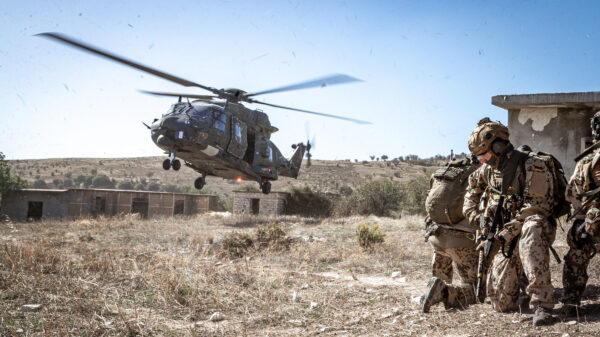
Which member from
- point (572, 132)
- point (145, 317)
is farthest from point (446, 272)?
point (572, 132)

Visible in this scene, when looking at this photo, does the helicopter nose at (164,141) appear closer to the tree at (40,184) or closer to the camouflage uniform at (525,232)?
the camouflage uniform at (525,232)

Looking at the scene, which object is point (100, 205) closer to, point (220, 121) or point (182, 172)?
point (220, 121)

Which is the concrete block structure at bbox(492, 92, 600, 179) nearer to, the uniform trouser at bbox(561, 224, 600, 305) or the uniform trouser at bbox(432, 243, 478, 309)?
the uniform trouser at bbox(432, 243, 478, 309)

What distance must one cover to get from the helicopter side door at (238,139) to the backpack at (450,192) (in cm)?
1104

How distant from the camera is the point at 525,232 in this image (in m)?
3.69

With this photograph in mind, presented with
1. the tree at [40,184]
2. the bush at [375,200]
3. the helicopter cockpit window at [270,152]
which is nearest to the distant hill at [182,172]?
the tree at [40,184]

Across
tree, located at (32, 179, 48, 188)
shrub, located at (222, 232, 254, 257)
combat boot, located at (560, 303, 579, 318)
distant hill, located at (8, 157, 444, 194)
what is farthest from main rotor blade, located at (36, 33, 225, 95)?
tree, located at (32, 179, 48, 188)

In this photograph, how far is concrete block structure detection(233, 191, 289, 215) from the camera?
Result: 2738 centimetres

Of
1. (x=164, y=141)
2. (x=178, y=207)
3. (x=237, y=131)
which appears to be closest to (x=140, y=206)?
(x=178, y=207)

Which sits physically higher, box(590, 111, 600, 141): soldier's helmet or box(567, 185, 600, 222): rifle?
box(590, 111, 600, 141): soldier's helmet

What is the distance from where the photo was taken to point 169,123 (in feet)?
44.0

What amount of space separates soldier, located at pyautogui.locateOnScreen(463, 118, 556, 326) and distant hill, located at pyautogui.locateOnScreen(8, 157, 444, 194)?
48.6 metres

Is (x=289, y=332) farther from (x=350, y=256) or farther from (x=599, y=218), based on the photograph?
(x=350, y=256)

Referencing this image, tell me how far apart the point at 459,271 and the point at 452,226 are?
548mm
